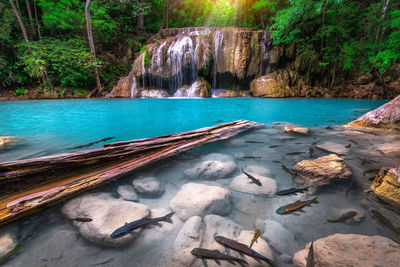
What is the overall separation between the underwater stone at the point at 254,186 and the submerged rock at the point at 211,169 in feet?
0.57

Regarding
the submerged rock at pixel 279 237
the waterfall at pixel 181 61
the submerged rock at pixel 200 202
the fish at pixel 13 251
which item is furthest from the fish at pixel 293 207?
the waterfall at pixel 181 61

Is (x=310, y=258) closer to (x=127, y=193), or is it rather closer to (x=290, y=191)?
(x=290, y=191)

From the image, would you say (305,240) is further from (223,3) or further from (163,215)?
(223,3)

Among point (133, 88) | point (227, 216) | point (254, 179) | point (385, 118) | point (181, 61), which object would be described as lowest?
point (227, 216)

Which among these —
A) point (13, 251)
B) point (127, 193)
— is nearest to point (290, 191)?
point (127, 193)

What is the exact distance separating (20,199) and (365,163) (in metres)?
3.35

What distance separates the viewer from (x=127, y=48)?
56.0 feet

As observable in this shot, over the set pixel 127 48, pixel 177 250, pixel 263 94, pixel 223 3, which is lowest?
pixel 177 250

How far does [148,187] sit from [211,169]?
712 mm

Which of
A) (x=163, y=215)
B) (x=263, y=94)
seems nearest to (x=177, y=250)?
(x=163, y=215)

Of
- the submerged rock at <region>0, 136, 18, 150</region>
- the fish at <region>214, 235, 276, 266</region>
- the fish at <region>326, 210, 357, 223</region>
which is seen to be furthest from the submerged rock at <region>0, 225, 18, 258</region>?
the submerged rock at <region>0, 136, 18, 150</region>

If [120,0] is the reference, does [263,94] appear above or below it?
below

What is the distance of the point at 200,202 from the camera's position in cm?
135

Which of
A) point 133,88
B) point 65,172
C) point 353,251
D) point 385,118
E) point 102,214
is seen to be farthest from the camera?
point 133,88
